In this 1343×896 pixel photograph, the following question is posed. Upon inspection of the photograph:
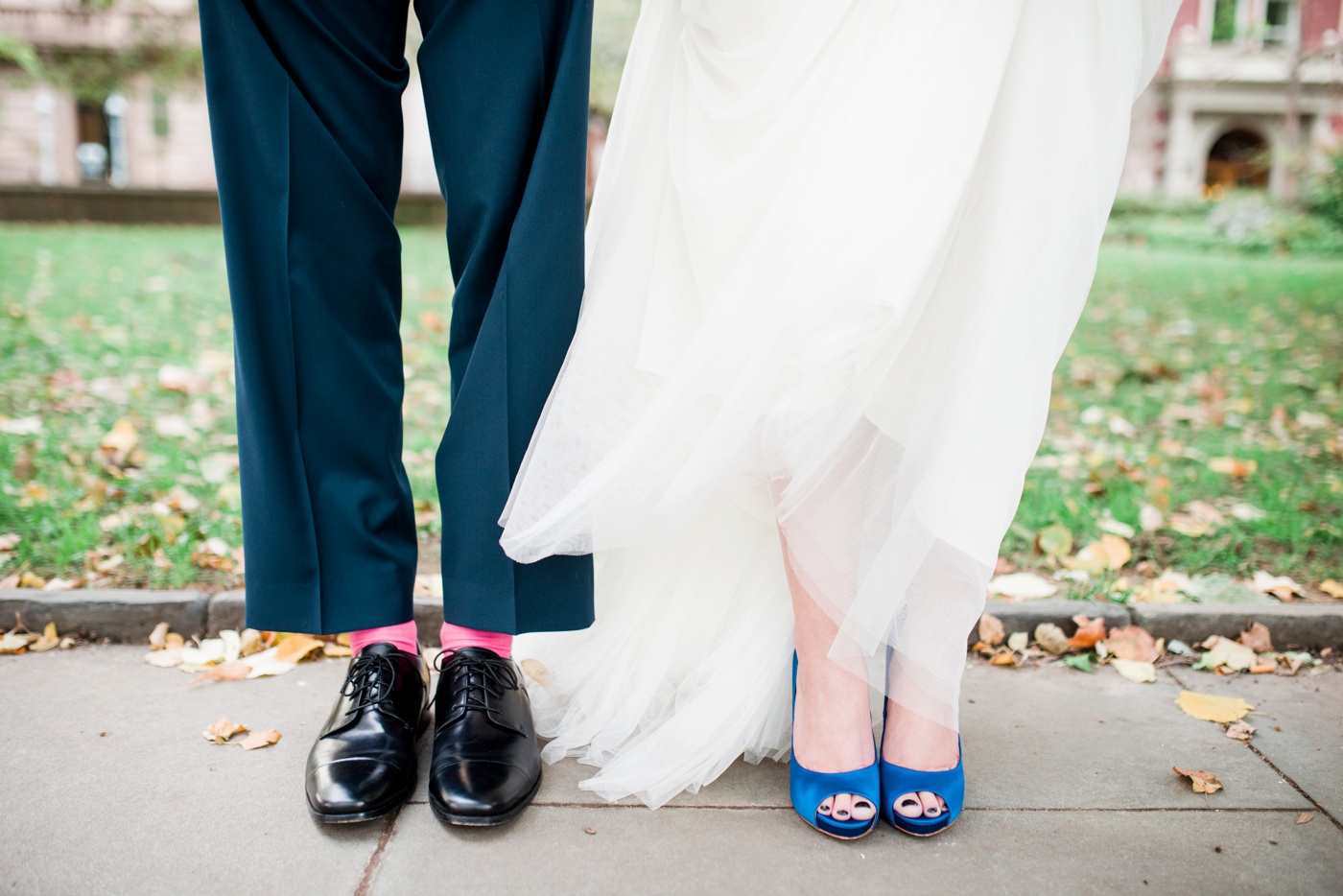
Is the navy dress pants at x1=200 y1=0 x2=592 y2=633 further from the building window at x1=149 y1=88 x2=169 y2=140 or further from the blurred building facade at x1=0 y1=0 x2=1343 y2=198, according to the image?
the building window at x1=149 y1=88 x2=169 y2=140

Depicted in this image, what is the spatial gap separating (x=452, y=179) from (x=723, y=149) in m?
0.41

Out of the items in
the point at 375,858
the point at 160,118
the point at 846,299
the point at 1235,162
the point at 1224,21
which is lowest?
the point at 375,858

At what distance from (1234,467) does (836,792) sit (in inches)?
90.9

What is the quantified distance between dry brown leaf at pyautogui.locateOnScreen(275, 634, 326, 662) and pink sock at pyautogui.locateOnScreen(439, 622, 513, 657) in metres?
0.48

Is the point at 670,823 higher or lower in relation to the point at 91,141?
lower

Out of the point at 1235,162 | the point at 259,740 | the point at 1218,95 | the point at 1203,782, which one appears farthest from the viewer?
the point at 1235,162

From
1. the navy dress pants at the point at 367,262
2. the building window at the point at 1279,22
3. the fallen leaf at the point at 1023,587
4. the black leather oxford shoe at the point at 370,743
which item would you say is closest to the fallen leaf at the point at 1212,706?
the fallen leaf at the point at 1023,587

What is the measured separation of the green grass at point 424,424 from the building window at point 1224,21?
2265cm

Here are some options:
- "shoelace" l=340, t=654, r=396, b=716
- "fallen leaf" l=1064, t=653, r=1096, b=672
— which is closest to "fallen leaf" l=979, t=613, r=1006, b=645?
"fallen leaf" l=1064, t=653, r=1096, b=672

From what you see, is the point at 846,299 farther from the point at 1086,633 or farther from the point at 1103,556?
the point at 1103,556

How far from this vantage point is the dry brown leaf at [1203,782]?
1.43 m

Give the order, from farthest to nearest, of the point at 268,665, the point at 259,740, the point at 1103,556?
the point at 1103,556 → the point at 268,665 → the point at 259,740

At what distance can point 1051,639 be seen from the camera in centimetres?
195

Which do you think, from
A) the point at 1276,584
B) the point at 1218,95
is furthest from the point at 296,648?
the point at 1218,95
